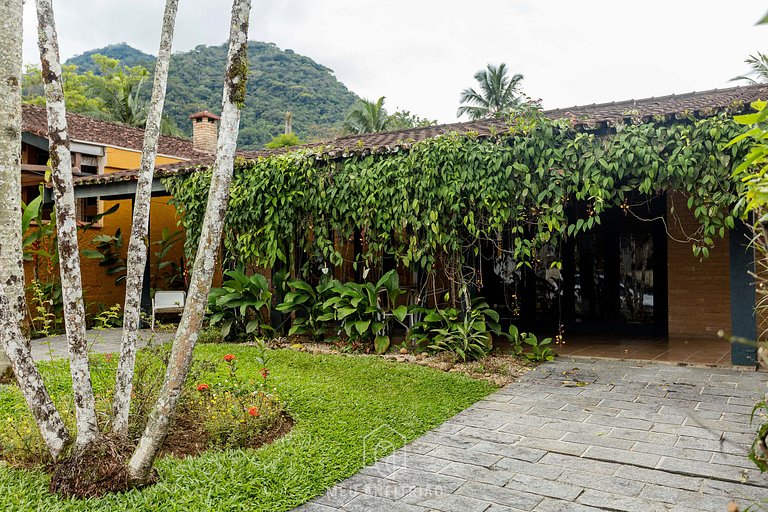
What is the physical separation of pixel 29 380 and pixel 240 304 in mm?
5583

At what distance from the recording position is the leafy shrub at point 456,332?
7.67 meters

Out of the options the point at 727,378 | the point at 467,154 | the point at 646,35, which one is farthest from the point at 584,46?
the point at 727,378

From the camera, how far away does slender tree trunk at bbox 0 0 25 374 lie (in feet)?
11.5

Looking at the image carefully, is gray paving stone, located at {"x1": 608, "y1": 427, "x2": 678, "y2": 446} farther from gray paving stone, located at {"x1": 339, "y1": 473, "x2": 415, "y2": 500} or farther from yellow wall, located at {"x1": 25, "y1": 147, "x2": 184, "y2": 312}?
yellow wall, located at {"x1": 25, "y1": 147, "x2": 184, "y2": 312}

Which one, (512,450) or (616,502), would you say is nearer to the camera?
(616,502)

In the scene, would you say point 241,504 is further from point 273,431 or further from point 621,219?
point 621,219

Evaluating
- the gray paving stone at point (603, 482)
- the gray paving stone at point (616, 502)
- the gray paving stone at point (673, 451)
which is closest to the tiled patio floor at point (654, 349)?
the gray paving stone at point (673, 451)

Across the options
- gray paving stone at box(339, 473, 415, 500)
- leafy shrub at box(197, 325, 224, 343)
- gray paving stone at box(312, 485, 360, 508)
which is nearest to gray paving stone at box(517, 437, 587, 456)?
gray paving stone at box(339, 473, 415, 500)

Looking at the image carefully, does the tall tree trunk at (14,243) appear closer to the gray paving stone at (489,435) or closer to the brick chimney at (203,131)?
the gray paving stone at (489,435)

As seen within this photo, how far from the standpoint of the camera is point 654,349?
28.1ft

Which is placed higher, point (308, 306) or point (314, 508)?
point (308, 306)

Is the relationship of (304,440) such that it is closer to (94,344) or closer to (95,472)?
(95,472)

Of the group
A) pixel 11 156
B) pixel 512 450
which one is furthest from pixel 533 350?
pixel 11 156

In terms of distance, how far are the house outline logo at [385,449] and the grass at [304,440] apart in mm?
18
